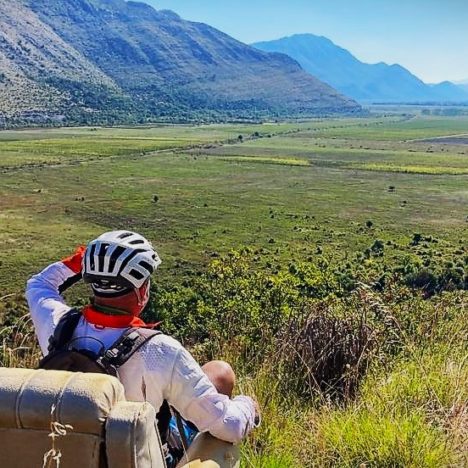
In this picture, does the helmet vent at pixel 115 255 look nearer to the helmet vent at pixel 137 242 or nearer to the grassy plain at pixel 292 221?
the helmet vent at pixel 137 242

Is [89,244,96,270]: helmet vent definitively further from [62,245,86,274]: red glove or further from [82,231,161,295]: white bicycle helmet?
[62,245,86,274]: red glove

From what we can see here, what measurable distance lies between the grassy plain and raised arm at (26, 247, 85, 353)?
1066 millimetres

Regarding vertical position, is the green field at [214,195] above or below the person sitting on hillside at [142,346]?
below

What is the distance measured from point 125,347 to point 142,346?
0.20ft

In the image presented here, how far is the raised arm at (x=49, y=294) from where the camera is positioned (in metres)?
2.78

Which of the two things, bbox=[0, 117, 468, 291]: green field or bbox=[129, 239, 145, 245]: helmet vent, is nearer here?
bbox=[129, 239, 145, 245]: helmet vent

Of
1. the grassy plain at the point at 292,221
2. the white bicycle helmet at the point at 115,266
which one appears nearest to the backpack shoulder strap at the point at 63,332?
the white bicycle helmet at the point at 115,266

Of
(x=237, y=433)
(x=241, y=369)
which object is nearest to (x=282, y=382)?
(x=241, y=369)

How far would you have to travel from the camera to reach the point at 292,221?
65250mm

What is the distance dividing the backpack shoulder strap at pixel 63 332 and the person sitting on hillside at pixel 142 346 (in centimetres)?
2

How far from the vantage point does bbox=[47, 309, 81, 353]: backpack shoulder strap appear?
2494 millimetres

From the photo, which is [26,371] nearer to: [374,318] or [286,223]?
[374,318]

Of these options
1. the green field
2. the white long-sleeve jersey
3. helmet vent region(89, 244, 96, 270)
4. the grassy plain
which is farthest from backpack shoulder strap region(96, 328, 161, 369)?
the green field

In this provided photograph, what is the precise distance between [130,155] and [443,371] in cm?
10609
